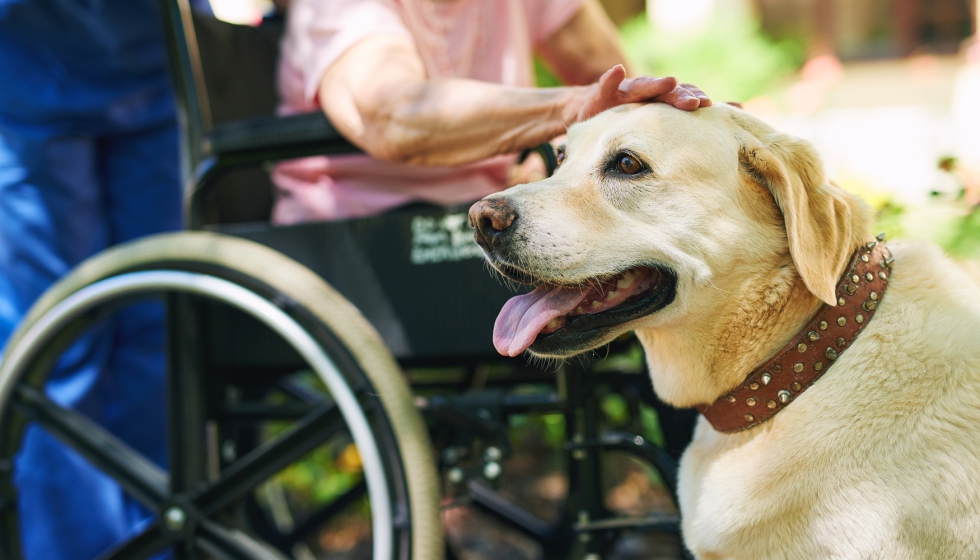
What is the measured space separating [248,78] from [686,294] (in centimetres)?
155

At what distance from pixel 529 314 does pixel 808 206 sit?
1.74 feet

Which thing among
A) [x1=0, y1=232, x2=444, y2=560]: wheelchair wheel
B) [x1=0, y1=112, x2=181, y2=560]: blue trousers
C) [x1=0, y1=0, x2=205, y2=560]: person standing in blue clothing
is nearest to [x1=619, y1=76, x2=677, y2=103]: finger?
[x1=0, y1=232, x2=444, y2=560]: wheelchair wheel

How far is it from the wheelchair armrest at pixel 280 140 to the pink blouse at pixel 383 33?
0.22 metres

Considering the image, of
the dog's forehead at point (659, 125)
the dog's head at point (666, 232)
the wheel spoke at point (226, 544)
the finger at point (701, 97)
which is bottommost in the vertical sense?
the wheel spoke at point (226, 544)

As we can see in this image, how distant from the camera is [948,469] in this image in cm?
106

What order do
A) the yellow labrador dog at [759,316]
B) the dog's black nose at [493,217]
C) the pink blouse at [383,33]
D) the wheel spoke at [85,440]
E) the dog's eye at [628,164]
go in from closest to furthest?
the yellow labrador dog at [759,316] → the dog's black nose at [493,217] → the dog's eye at [628,164] → the wheel spoke at [85,440] → the pink blouse at [383,33]

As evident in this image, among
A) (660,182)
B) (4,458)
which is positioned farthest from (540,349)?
(4,458)

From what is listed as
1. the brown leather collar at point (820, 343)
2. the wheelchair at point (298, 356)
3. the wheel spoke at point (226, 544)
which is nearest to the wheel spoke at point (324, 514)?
the wheelchair at point (298, 356)

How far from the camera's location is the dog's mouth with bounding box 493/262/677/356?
1266 mm

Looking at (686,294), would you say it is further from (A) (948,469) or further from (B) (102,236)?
(B) (102,236)

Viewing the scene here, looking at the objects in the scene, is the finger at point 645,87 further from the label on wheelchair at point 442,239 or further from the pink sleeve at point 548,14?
the pink sleeve at point 548,14

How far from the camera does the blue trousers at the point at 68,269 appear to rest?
6.73 ft

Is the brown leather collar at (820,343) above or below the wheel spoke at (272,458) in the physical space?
above

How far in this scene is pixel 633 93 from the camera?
4.54 feet
